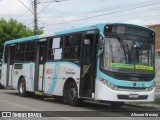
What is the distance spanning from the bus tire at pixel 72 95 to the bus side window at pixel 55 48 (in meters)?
1.69

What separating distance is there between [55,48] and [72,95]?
2.75 m

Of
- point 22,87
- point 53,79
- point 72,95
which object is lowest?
point 72,95

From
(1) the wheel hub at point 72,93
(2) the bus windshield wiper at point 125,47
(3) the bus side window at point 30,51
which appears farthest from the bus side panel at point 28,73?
(2) the bus windshield wiper at point 125,47

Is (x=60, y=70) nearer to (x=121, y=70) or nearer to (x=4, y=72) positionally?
(x=121, y=70)

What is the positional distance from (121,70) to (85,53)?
1.85 meters

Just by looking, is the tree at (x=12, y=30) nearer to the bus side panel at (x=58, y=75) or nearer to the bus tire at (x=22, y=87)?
the bus tire at (x=22, y=87)

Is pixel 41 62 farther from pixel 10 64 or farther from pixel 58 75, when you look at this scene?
pixel 10 64

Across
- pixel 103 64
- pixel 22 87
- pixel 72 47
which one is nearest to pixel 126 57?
pixel 103 64

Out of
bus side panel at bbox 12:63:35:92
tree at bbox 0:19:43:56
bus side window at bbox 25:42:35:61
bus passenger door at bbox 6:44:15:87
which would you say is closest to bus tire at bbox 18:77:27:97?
bus side panel at bbox 12:63:35:92

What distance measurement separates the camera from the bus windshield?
594 inches

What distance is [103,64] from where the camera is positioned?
15117 millimetres

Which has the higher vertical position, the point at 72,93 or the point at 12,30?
the point at 12,30

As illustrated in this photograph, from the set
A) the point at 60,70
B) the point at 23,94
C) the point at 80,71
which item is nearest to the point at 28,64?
the point at 23,94

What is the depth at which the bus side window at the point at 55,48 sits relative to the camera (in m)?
18.3
